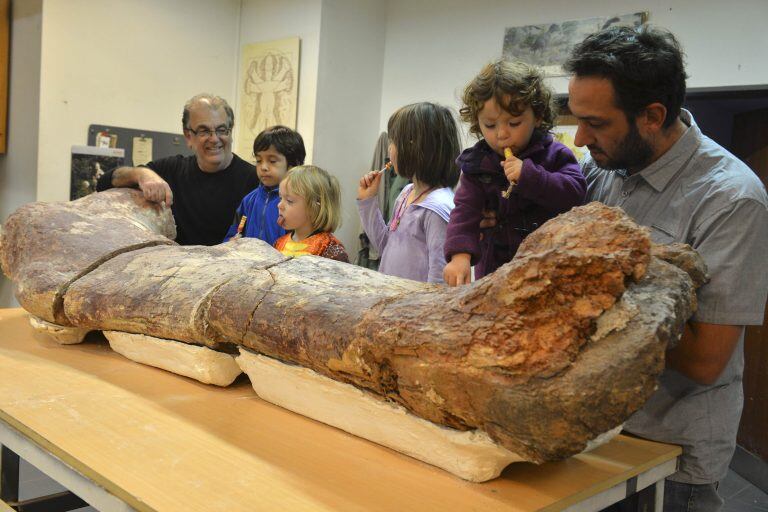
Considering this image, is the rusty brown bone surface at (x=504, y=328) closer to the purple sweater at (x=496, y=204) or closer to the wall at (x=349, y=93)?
the purple sweater at (x=496, y=204)

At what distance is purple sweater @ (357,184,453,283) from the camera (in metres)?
2.52

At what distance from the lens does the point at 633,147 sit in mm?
1789

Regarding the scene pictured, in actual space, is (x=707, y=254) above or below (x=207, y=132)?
below

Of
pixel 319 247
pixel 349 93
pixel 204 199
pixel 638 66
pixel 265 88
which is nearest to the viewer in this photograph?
pixel 638 66

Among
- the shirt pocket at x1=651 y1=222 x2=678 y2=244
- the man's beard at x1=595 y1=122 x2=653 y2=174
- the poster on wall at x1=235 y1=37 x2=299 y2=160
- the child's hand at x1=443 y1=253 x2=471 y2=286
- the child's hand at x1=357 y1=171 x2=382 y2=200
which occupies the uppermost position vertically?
the poster on wall at x1=235 y1=37 x2=299 y2=160

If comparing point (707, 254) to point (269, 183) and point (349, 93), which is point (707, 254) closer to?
point (269, 183)

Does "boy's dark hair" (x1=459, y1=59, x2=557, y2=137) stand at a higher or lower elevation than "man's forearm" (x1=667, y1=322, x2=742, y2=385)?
higher

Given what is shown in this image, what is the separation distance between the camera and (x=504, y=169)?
6.87 ft

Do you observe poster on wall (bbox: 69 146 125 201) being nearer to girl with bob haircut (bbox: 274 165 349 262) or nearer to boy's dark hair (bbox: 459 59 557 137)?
girl with bob haircut (bbox: 274 165 349 262)

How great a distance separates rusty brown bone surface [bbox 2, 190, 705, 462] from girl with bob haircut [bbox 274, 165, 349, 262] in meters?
0.91

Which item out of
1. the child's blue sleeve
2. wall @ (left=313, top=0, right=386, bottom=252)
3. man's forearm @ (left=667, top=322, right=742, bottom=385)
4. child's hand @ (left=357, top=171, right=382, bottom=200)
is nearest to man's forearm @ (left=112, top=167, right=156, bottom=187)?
the child's blue sleeve

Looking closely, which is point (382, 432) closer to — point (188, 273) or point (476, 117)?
point (188, 273)

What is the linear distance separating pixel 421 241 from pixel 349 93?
3053 mm

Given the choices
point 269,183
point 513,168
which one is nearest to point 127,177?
point 269,183
